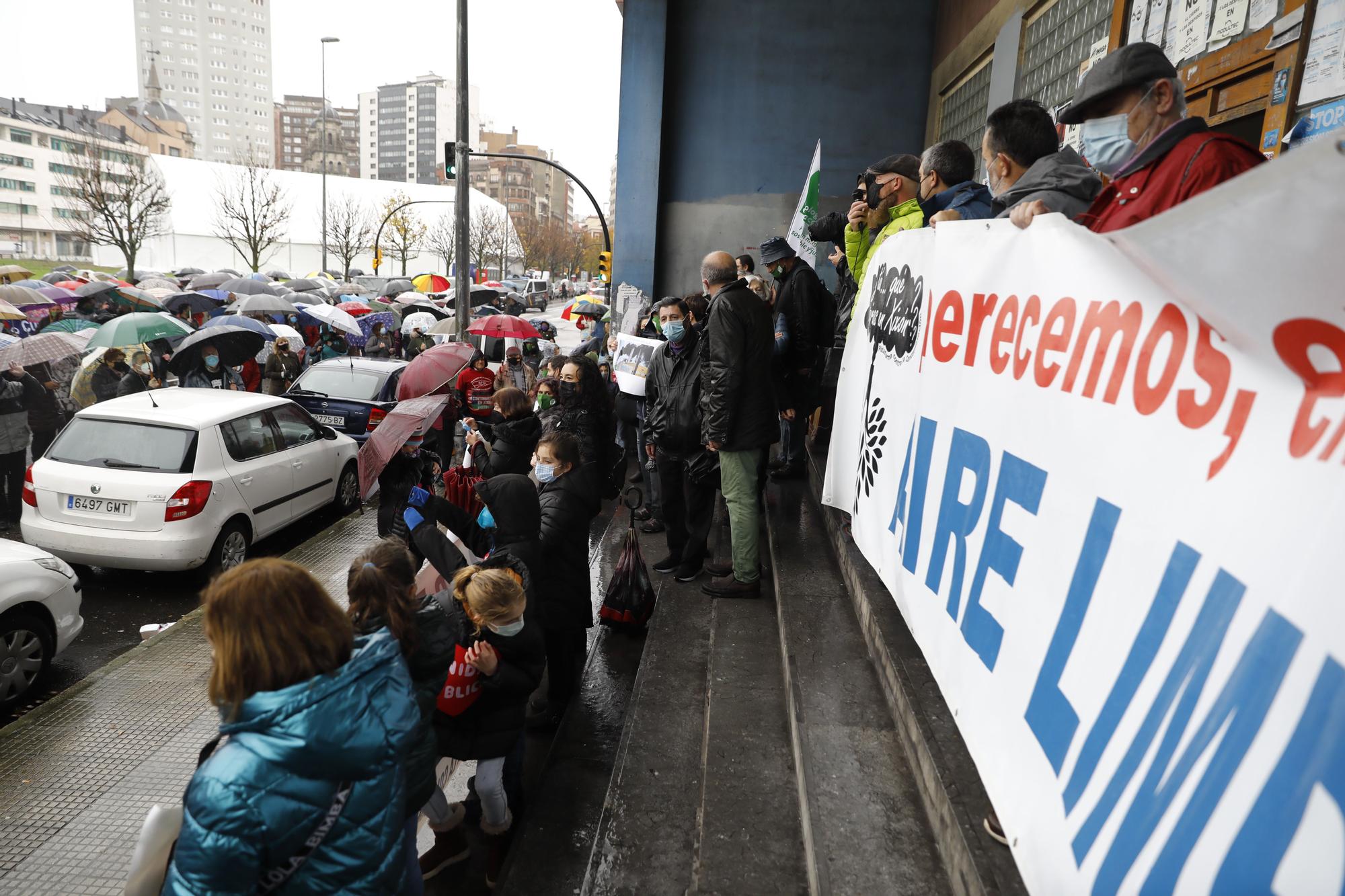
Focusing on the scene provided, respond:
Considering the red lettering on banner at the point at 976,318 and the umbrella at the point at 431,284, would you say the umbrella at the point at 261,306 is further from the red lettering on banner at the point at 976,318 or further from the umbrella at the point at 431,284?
the red lettering on banner at the point at 976,318

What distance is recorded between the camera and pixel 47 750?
4.88 meters

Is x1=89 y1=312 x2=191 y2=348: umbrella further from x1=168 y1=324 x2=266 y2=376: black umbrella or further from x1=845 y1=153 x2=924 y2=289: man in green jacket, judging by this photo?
x1=845 y1=153 x2=924 y2=289: man in green jacket

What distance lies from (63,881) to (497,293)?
99.7 ft

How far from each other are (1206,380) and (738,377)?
3909 mm

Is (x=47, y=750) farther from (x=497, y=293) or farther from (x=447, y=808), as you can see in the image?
(x=497, y=293)

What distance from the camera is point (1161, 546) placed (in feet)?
4.98

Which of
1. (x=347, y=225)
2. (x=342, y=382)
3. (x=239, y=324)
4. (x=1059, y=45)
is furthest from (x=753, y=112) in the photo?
(x=347, y=225)

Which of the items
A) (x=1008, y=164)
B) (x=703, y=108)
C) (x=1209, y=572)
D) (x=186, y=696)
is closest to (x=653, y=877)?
(x=1209, y=572)

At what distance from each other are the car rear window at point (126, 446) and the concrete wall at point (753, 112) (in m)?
9.04

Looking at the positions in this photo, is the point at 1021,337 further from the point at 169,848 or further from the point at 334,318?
the point at 334,318

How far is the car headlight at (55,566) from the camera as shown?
5.67m

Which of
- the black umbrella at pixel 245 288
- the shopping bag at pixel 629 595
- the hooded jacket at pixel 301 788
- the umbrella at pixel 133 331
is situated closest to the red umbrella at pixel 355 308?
the black umbrella at pixel 245 288

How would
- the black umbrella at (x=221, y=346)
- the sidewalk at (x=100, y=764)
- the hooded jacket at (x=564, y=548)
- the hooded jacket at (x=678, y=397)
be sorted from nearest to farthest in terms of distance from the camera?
the sidewalk at (x=100, y=764) < the hooded jacket at (x=564, y=548) < the hooded jacket at (x=678, y=397) < the black umbrella at (x=221, y=346)

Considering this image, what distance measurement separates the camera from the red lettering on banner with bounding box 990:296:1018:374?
232cm
